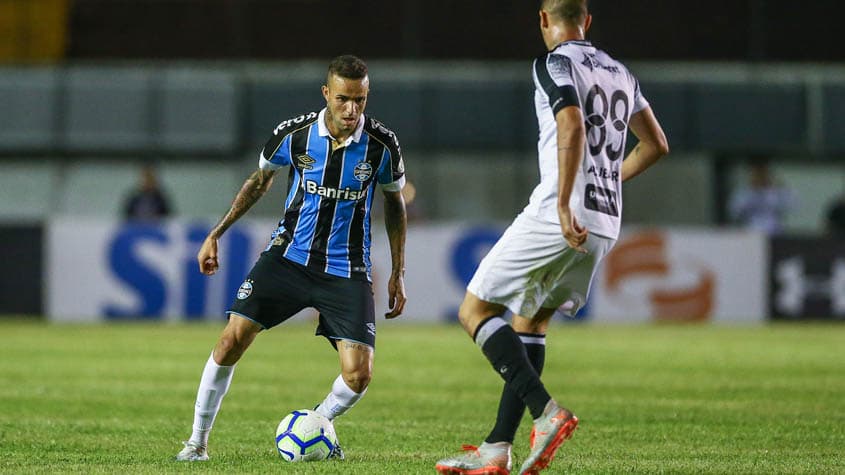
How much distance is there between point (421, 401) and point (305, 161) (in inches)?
130

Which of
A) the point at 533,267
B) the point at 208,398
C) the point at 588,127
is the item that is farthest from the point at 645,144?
the point at 208,398

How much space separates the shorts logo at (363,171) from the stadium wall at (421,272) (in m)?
10.7

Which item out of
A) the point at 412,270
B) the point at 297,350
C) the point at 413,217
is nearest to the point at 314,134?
the point at 297,350

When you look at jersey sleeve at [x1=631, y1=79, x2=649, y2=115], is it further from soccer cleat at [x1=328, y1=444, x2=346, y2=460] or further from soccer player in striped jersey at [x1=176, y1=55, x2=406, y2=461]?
soccer cleat at [x1=328, y1=444, x2=346, y2=460]

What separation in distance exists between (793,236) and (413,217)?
5137mm

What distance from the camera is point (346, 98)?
660 centimetres

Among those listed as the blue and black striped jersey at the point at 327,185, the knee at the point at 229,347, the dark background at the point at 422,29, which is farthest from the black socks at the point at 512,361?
the dark background at the point at 422,29

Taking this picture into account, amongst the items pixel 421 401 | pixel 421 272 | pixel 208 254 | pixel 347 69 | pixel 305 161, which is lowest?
pixel 421 272

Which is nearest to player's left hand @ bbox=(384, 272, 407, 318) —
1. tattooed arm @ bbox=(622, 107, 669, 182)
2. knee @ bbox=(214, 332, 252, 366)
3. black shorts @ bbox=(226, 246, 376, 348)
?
black shorts @ bbox=(226, 246, 376, 348)

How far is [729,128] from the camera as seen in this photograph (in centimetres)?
2450

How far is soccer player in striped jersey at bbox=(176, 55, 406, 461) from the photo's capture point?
668cm

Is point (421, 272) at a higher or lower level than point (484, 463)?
lower

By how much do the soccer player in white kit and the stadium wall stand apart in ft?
38.0

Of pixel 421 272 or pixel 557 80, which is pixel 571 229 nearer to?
pixel 557 80
